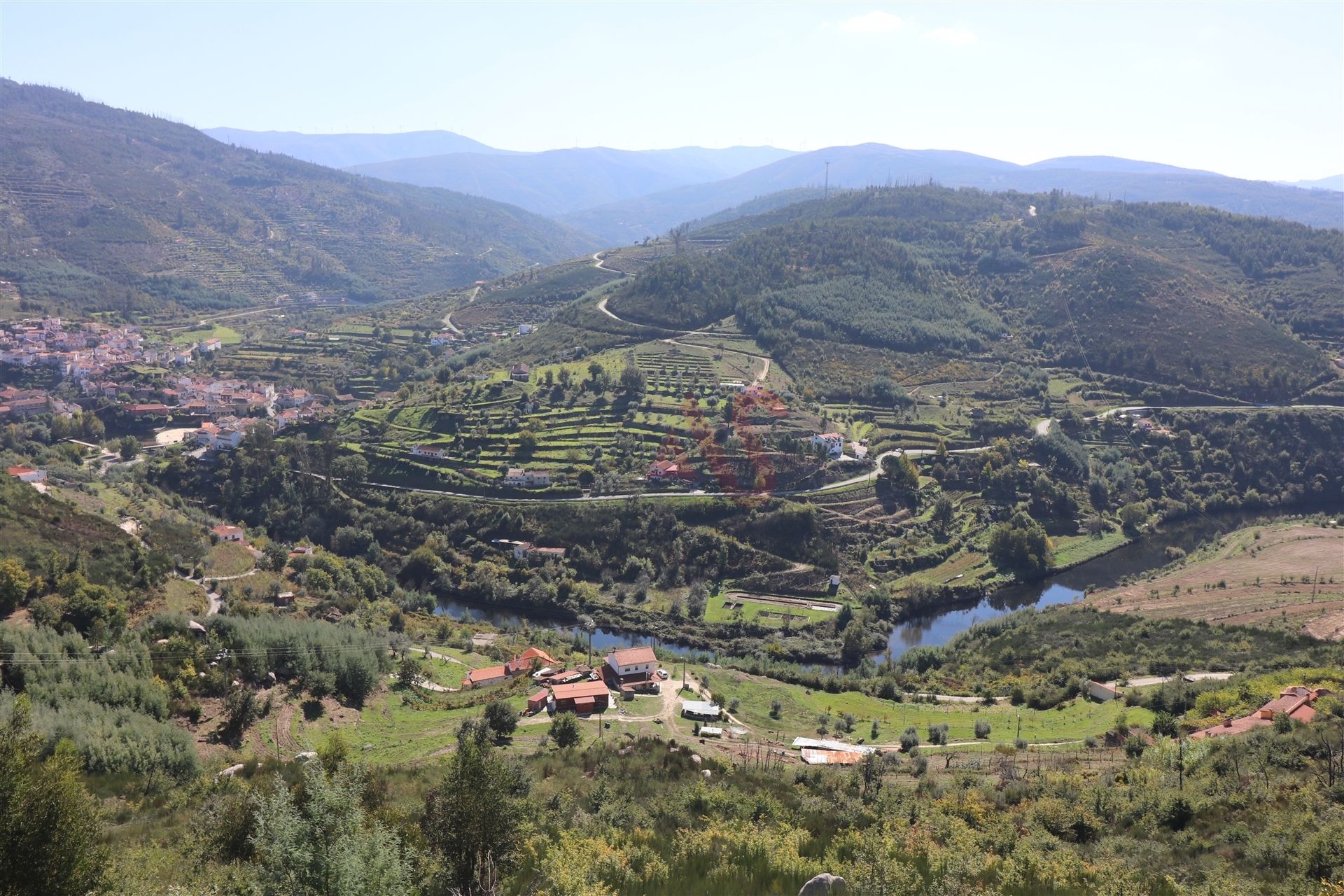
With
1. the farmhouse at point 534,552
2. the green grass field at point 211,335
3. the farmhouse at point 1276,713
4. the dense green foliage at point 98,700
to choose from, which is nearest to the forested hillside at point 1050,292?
the farmhouse at point 534,552

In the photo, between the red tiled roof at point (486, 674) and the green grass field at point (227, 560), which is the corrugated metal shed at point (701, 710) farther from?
the green grass field at point (227, 560)

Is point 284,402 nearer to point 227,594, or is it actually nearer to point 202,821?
point 227,594

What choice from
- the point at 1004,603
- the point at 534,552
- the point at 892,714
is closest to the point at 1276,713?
the point at 892,714

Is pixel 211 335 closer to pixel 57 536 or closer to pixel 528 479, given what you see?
pixel 528 479

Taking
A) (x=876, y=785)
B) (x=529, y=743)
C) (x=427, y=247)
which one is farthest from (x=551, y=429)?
(x=427, y=247)

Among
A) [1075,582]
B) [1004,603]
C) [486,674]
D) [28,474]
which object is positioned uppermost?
[28,474]

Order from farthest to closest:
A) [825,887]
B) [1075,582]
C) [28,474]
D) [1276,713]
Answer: [1075,582] < [28,474] < [1276,713] < [825,887]
